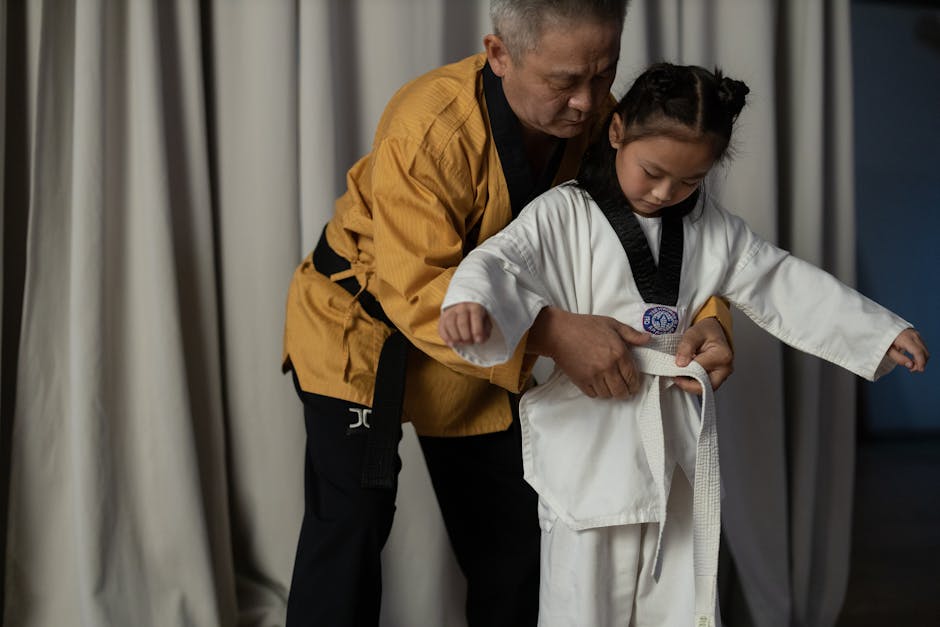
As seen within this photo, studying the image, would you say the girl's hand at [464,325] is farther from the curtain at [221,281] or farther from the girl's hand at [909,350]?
the curtain at [221,281]

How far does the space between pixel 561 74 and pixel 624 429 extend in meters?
0.49

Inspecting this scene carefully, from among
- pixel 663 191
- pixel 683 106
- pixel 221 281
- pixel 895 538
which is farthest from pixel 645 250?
pixel 895 538

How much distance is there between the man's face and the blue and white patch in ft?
0.92

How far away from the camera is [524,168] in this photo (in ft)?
4.30

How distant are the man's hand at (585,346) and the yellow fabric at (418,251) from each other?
0.04m

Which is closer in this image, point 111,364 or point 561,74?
point 561,74

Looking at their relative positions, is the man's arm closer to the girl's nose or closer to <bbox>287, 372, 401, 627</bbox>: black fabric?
the girl's nose

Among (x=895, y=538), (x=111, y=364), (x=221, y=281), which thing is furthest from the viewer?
(x=895, y=538)

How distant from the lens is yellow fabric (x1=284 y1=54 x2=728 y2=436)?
1200 millimetres

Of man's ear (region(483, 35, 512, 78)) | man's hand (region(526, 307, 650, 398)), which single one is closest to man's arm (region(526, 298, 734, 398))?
man's hand (region(526, 307, 650, 398))

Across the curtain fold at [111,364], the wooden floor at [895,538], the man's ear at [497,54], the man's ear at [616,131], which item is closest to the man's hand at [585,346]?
the man's ear at [616,131]

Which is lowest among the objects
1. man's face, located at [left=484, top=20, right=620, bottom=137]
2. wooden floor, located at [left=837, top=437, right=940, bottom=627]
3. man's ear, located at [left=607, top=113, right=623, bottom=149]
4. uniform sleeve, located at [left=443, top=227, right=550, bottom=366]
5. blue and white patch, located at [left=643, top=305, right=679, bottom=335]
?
wooden floor, located at [left=837, top=437, right=940, bottom=627]

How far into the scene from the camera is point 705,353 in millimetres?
1254

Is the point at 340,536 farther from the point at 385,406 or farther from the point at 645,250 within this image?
the point at 645,250
